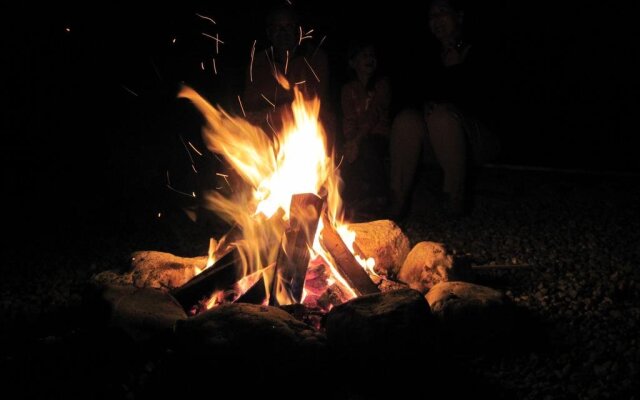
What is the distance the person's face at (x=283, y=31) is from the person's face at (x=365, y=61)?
687 millimetres

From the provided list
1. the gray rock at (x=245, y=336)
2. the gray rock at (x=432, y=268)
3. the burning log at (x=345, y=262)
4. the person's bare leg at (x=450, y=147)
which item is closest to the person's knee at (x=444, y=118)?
the person's bare leg at (x=450, y=147)

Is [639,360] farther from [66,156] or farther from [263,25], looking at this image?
[66,156]

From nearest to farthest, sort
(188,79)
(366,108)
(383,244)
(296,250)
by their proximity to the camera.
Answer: (296,250)
(383,244)
(366,108)
(188,79)

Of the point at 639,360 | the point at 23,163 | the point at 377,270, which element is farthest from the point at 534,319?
the point at 23,163

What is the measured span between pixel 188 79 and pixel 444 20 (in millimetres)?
3533

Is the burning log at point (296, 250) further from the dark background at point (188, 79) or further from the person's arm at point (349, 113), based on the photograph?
the dark background at point (188, 79)

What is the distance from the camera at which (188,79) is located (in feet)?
22.9

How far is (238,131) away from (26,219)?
2631mm

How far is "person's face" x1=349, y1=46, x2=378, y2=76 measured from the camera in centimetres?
557

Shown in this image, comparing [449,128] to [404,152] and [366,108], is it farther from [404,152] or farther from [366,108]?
[366,108]

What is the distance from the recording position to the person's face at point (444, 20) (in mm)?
5027

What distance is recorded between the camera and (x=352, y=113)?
5.77 metres

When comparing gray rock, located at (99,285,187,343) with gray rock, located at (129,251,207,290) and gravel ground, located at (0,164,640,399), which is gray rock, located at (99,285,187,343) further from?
gray rock, located at (129,251,207,290)

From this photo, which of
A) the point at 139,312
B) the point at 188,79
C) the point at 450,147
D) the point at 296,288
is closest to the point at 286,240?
the point at 296,288
